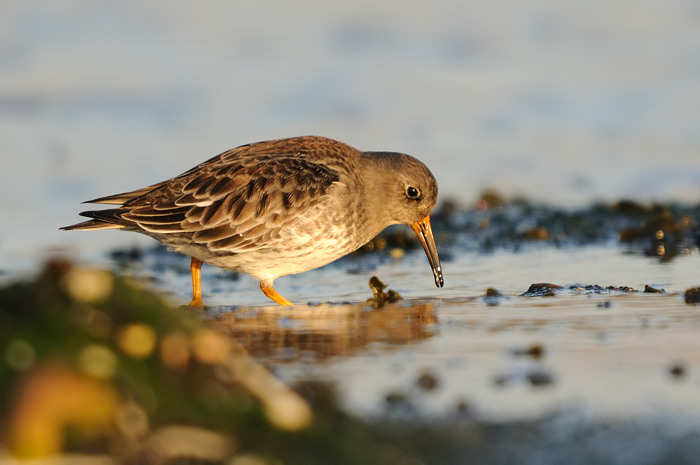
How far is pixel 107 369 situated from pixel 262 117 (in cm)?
1007

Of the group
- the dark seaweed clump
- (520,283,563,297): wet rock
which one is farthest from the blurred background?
(520,283,563,297): wet rock

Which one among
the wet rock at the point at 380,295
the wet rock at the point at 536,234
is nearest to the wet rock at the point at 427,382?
the wet rock at the point at 380,295

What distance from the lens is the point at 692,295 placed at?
22.9ft

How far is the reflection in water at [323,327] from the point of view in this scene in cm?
598

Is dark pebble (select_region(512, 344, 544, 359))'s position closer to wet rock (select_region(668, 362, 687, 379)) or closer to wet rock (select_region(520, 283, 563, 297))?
wet rock (select_region(668, 362, 687, 379))

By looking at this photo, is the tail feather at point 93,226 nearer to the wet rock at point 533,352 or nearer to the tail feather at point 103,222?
the tail feather at point 103,222

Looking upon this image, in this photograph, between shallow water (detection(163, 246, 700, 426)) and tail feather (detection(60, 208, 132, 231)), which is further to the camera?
tail feather (detection(60, 208, 132, 231))

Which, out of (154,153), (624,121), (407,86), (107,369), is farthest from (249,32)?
(107,369)

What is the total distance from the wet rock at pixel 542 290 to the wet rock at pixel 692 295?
3.11 ft

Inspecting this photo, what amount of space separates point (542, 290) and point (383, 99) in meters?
7.64

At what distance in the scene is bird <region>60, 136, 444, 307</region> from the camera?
26.2 feet

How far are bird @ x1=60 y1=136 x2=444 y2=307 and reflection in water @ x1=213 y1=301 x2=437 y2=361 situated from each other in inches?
24.1

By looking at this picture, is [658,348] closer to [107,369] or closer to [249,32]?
[107,369]

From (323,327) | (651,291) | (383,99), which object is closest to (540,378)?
(323,327)
